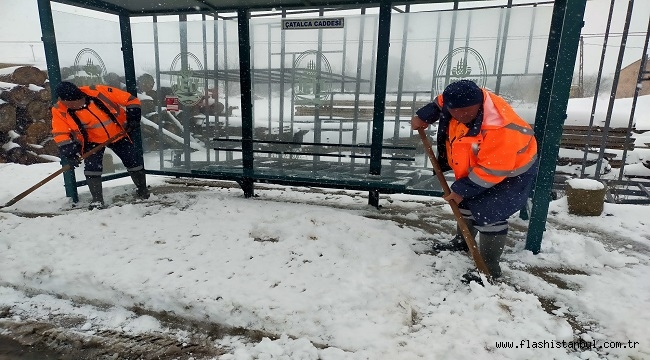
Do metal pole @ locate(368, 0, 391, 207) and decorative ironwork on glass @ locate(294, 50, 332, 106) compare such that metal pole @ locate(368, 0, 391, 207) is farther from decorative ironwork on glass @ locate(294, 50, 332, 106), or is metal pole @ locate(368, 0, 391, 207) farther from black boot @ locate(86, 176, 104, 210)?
black boot @ locate(86, 176, 104, 210)

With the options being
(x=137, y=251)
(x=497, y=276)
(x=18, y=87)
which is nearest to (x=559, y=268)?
(x=497, y=276)

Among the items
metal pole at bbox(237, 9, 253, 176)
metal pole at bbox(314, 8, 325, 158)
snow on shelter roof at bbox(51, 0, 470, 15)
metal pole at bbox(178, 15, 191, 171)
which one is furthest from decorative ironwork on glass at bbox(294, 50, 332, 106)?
metal pole at bbox(178, 15, 191, 171)

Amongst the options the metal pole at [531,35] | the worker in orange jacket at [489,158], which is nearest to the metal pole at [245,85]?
the worker in orange jacket at [489,158]

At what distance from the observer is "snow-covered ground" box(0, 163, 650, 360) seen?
2.17 m

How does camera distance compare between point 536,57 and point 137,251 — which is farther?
point 536,57

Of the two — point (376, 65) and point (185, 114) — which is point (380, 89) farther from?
point (185, 114)

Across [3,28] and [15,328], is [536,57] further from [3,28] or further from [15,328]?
[3,28]

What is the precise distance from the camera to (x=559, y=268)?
9.92 feet

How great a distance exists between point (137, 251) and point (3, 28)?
3015cm

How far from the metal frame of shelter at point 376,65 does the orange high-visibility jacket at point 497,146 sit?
0.67 metres

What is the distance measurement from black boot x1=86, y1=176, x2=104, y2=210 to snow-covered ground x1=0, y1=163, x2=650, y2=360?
0.30m

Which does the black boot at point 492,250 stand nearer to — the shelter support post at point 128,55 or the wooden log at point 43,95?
the shelter support post at point 128,55

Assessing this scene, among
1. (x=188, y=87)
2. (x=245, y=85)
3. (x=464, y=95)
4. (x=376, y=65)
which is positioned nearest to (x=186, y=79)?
(x=188, y=87)

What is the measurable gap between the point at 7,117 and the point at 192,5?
5.48 meters
